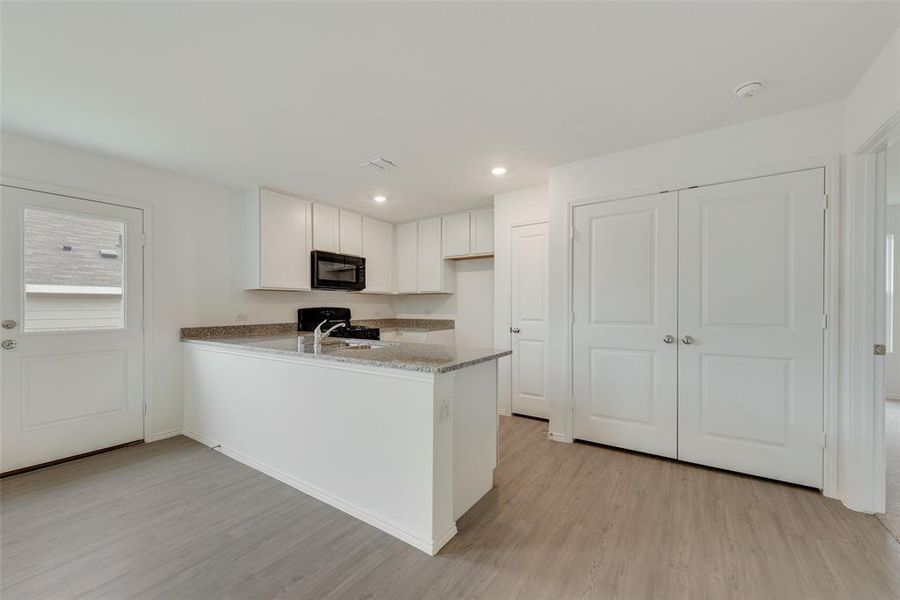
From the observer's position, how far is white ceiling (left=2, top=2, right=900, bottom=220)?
1457 mm

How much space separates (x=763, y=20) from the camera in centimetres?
148

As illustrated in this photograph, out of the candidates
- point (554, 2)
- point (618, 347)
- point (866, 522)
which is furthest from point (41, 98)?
point (866, 522)

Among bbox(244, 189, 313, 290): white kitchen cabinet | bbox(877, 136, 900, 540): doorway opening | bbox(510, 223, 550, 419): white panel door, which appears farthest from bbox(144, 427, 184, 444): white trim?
bbox(877, 136, 900, 540): doorway opening

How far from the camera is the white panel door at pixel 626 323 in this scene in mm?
2609

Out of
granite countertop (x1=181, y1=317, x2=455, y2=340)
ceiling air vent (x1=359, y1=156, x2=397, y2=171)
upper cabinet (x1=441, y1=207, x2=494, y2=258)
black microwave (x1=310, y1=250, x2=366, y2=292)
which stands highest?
ceiling air vent (x1=359, y1=156, x2=397, y2=171)

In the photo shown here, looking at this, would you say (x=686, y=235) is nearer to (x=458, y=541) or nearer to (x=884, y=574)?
(x=884, y=574)

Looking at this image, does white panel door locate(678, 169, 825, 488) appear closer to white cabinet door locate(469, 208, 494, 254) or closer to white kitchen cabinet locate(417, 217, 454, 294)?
white cabinet door locate(469, 208, 494, 254)

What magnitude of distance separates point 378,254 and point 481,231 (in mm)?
1499

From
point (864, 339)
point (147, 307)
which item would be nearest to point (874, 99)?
point (864, 339)

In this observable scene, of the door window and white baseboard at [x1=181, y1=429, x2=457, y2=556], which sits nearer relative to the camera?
white baseboard at [x1=181, y1=429, x2=457, y2=556]

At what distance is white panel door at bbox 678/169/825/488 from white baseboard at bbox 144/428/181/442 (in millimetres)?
4288

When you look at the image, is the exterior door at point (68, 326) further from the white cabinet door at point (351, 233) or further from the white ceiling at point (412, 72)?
the white cabinet door at point (351, 233)

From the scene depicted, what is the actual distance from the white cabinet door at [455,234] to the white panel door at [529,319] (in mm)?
850

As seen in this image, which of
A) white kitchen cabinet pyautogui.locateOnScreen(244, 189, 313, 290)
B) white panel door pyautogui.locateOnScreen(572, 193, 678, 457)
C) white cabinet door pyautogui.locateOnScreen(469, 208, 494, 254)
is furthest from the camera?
white cabinet door pyautogui.locateOnScreen(469, 208, 494, 254)
